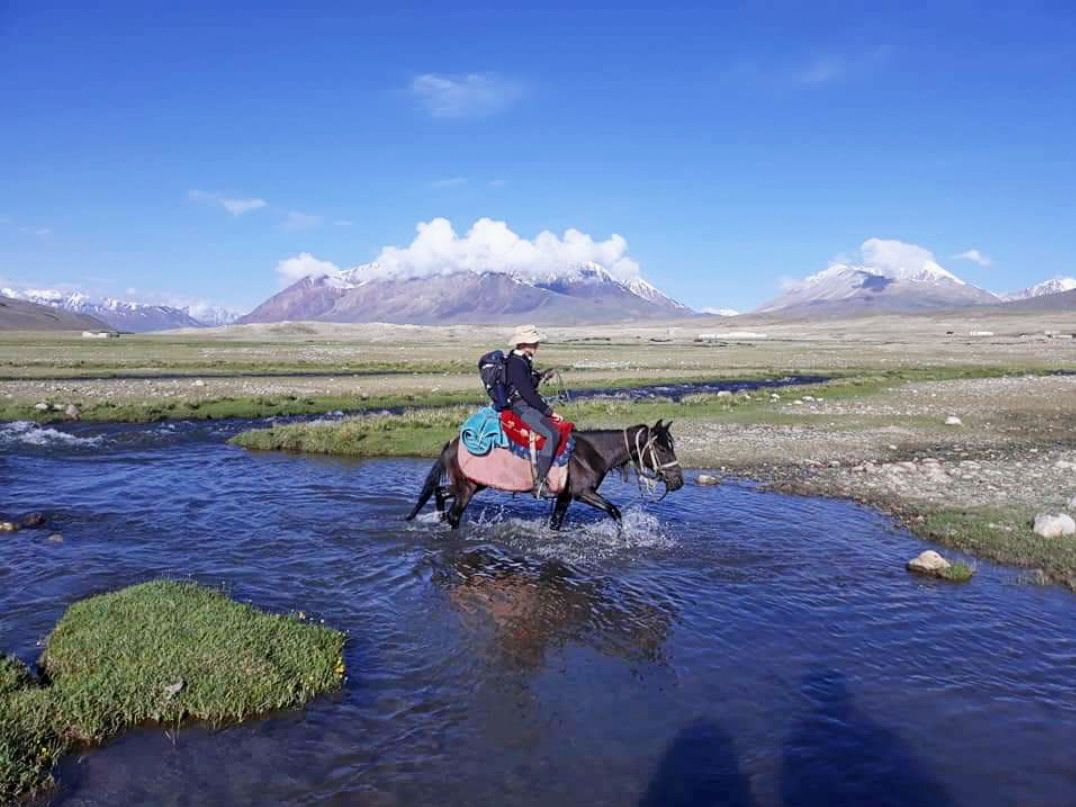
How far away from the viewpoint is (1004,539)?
45.1 ft

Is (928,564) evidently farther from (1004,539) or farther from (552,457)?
(552,457)

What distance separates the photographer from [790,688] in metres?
8.58

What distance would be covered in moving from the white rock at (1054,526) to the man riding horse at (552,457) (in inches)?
268

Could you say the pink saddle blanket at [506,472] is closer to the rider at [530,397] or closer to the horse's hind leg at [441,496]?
the rider at [530,397]

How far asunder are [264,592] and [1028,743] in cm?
965

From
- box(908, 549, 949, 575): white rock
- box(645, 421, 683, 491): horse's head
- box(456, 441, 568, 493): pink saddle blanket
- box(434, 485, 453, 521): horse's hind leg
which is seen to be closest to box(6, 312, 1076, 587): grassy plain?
box(908, 549, 949, 575): white rock

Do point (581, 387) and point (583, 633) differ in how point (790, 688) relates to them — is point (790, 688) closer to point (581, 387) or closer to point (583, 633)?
point (583, 633)

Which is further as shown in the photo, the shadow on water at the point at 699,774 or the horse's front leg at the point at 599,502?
the horse's front leg at the point at 599,502

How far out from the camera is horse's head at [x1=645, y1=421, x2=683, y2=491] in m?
13.8

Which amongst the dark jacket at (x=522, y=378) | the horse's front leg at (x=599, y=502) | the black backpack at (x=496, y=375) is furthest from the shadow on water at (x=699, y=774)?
the black backpack at (x=496, y=375)

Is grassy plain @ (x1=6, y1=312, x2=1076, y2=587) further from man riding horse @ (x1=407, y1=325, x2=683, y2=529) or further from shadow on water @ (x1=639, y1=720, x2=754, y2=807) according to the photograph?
shadow on water @ (x1=639, y1=720, x2=754, y2=807)

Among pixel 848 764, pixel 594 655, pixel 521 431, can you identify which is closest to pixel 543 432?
pixel 521 431

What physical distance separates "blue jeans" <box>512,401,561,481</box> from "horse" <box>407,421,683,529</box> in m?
0.60

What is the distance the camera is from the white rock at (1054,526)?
45.3 ft
